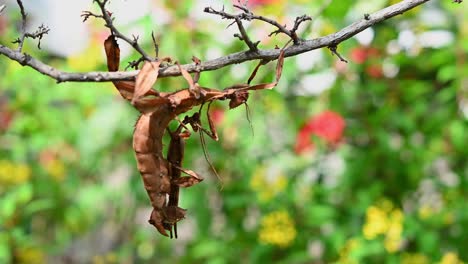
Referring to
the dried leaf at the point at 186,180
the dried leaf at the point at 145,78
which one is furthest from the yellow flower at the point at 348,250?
the dried leaf at the point at 145,78

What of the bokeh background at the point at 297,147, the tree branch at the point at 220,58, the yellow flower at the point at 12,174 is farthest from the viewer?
the yellow flower at the point at 12,174

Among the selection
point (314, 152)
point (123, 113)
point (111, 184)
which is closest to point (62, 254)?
point (111, 184)

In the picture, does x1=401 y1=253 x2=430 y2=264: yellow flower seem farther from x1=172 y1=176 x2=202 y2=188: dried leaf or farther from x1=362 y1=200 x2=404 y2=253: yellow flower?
x1=172 y1=176 x2=202 y2=188: dried leaf

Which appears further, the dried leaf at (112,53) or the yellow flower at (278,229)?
the yellow flower at (278,229)

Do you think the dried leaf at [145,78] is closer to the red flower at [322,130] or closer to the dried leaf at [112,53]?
the dried leaf at [112,53]

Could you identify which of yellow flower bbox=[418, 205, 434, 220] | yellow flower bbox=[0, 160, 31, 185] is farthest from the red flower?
yellow flower bbox=[0, 160, 31, 185]

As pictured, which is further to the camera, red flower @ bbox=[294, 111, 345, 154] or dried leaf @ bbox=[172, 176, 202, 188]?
red flower @ bbox=[294, 111, 345, 154]

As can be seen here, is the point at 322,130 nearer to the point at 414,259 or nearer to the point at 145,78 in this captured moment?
the point at 414,259
